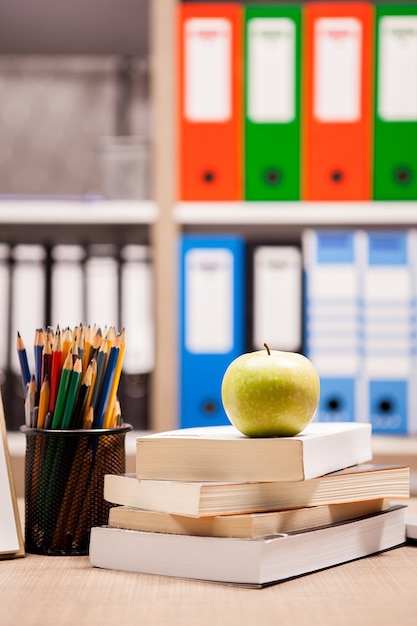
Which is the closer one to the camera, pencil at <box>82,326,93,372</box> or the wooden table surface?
the wooden table surface

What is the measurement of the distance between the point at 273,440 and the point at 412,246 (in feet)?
3.38

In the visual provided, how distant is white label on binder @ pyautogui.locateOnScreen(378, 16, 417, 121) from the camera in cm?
169

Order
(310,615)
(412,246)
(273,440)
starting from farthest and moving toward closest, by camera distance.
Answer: (412,246) < (273,440) < (310,615)

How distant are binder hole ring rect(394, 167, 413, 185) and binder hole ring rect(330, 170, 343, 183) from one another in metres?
0.11

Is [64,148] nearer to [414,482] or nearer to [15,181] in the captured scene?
[15,181]

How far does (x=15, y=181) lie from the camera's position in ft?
7.04

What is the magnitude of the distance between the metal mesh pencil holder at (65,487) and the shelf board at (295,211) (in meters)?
0.95

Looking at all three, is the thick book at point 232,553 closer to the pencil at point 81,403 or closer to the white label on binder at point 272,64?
the pencil at point 81,403

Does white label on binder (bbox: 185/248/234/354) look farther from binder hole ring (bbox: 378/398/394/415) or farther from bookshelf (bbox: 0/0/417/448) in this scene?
binder hole ring (bbox: 378/398/394/415)

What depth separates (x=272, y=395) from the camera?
0.78 meters

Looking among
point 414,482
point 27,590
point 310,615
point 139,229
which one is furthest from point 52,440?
point 139,229

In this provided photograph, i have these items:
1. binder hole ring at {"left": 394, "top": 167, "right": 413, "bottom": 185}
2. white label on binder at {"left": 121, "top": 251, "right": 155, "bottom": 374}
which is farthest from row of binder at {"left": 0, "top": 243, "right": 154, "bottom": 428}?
binder hole ring at {"left": 394, "top": 167, "right": 413, "bottom": 185}

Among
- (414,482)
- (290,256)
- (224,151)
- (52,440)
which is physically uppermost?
(224,151)

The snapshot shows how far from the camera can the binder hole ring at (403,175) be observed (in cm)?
170
